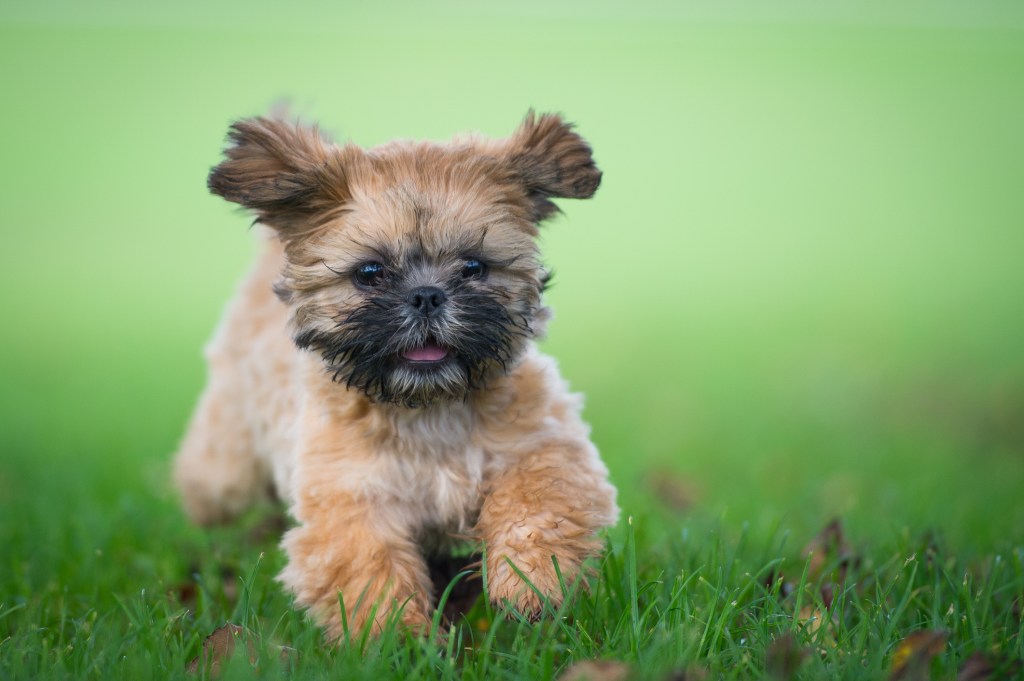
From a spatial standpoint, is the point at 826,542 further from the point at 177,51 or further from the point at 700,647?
the point at 177,51

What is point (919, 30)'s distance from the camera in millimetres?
20438

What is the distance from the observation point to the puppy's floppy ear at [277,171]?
3594 millimetres

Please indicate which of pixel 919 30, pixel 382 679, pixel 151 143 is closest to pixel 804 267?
pixel 919 30

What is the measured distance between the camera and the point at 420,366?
11.2ft

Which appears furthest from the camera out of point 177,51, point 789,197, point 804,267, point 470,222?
point 177,51

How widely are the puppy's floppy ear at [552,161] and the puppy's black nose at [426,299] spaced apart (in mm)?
558

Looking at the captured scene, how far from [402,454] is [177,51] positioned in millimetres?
17612

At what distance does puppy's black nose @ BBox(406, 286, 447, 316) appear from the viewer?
10.9ft

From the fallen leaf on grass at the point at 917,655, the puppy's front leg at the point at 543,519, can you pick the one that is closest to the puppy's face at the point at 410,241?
the puppy's front leg at the point at 543,519

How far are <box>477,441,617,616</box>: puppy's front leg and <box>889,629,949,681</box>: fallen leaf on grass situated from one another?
0.89 meters

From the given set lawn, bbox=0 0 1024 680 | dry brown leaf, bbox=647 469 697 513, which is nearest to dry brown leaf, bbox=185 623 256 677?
lawn, bbox=0 0 1024 680

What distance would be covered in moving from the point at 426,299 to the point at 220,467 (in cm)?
219

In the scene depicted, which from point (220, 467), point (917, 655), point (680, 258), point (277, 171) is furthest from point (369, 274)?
point (680, 258)

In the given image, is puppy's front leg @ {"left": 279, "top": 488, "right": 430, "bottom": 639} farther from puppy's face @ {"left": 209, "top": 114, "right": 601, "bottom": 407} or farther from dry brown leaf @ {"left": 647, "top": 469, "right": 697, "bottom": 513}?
dry brown leaf @ {"left": 647, "top": 469, "right": 697, "bottom": 513}
